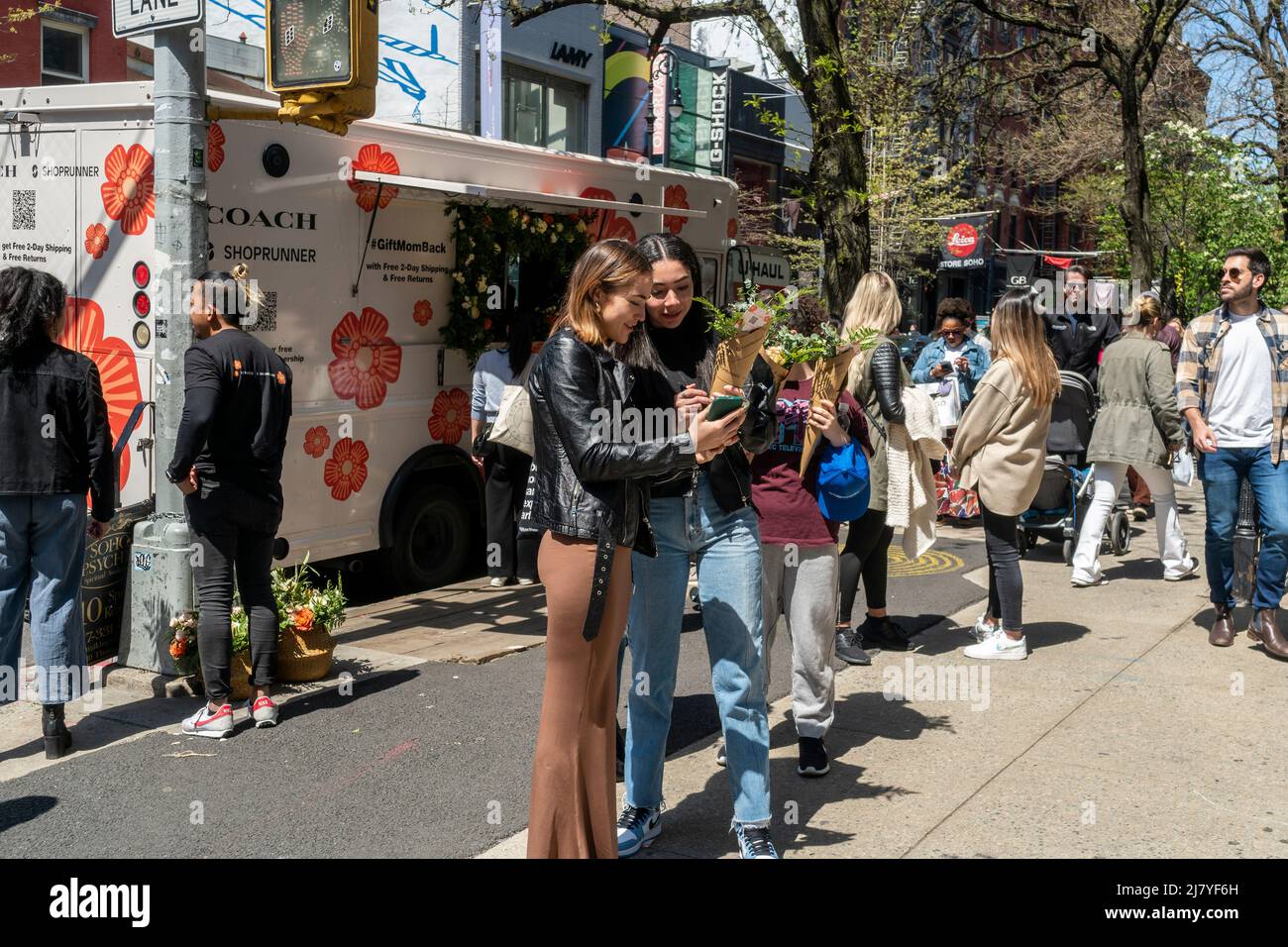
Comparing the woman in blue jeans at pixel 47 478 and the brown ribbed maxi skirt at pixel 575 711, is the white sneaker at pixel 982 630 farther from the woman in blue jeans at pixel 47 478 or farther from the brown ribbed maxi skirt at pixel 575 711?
the woman in blue jeans at pixel 47 478

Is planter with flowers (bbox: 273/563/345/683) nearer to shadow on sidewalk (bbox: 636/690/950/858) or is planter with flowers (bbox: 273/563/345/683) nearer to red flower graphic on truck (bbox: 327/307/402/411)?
red flower graphic on truck (bbox: 327/307/402/411)

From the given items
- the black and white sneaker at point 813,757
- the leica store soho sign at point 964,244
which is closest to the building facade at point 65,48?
the black and white sneaker at point 813,757

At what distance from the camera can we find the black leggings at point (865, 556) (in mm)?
6746

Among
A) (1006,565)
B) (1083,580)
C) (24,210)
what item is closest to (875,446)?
(1006,565)

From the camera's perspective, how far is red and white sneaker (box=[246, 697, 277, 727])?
5594mm

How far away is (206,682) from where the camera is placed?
18.2 ft

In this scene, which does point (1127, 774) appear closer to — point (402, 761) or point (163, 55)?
point (402, 761)

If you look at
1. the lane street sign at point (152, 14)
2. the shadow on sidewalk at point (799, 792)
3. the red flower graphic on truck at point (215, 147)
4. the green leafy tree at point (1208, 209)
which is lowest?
the shadow on sidewalk at point (799, 792)

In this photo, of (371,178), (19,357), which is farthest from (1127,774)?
(371,178)

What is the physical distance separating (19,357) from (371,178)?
2.88 metres

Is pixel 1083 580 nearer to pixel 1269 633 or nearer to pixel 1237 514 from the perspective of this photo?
pixel 1237 514

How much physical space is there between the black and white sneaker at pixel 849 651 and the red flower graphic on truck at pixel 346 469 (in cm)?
310

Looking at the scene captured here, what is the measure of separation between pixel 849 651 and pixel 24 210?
5263 millimetres
